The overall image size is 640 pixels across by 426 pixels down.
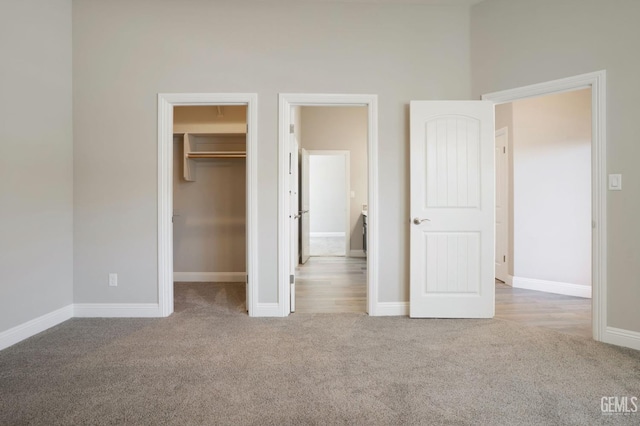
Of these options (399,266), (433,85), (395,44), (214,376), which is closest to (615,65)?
(433,85)

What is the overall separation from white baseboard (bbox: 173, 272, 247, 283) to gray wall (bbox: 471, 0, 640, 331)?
12.9 ft

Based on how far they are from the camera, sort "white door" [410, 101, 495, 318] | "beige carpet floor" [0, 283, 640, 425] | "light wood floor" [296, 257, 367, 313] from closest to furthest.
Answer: "beige carpet floor" [0, 283, 640, 425], "white door" [410, 101, 495, 318], "light wood floor" [296, 257, 367, 313]

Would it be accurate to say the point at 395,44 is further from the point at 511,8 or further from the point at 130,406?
the point at 130,406

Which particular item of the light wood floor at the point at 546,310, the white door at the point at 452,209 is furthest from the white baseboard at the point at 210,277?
the light wood floor at the point at 546,310

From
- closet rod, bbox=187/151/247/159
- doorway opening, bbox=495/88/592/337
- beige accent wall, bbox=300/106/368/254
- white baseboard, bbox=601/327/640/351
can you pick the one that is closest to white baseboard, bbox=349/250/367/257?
beige accent wall, bbox=300/106/368/254

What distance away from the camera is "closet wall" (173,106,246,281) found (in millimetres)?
4531

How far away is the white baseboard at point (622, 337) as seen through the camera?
7.93 ft

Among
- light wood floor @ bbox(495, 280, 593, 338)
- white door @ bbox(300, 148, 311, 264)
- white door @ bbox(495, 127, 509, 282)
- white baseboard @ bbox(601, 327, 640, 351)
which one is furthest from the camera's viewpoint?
white door @ bbox(300, 148, 311, 264)

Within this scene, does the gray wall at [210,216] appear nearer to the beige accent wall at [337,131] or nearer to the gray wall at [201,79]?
the gray wall at [201,79]

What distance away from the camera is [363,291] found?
407cm

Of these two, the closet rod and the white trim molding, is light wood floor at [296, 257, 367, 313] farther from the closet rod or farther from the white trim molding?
the white trim molding

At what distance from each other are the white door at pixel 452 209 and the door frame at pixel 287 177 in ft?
1.14

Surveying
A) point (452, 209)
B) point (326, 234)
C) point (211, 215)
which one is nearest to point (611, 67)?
point (452, 209)

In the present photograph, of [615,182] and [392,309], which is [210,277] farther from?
[615,182]
